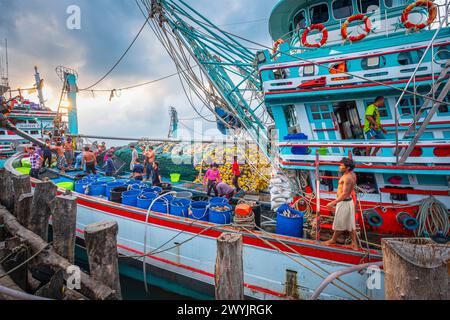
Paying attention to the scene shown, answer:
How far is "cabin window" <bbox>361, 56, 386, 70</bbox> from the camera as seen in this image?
15.7 ft

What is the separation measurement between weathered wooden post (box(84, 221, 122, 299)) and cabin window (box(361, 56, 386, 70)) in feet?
20.2

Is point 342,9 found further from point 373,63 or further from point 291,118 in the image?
point 291,118

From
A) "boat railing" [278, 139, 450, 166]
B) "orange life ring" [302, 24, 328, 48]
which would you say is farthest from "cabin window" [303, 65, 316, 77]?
"boat railing" [278, 139, 450, 166]

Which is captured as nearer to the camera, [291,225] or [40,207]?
[291,225]

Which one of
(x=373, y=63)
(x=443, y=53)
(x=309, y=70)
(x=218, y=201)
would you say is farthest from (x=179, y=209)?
(x=443, y=53)

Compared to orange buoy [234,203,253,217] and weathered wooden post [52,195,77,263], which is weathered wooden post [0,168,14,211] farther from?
Result: orange buoy [234,203,253,217]

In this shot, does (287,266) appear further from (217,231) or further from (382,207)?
(382,207)

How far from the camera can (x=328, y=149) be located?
523 centimetres

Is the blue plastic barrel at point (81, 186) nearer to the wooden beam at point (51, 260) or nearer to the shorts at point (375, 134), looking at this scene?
the wooden beam at point (51, 260)

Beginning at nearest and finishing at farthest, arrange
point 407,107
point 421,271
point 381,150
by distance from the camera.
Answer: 1. point 421,271
2. point 381,150
3. point 407,107

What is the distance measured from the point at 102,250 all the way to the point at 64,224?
53.0 inches

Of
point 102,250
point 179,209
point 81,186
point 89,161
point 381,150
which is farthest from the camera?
point 89,161
